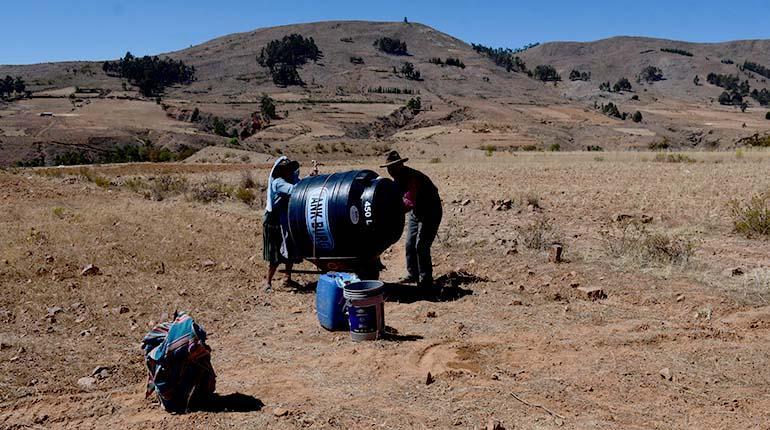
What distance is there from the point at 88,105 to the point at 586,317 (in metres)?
80.4

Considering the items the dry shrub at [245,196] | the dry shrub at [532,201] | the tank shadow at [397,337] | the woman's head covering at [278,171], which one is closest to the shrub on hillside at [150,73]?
the dry shrub at [245,196]

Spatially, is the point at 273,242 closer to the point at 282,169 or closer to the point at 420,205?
the point at 282,169

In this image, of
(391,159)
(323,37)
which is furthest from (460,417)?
(323,37)

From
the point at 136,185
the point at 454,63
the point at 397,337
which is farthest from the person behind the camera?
the point at 454,63

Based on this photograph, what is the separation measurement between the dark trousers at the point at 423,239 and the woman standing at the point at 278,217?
5.38ft

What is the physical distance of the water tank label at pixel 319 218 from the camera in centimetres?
803

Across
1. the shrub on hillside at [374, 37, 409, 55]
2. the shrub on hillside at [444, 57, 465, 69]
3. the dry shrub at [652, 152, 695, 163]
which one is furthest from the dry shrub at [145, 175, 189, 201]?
the shrub on hillside at [374, 37, 409, 55]

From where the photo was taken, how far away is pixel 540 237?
10.5 metres

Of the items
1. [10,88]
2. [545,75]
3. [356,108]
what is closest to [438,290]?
[356,108]

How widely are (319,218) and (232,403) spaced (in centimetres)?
323

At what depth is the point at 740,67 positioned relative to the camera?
168 m

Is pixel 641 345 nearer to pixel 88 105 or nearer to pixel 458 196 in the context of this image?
pixel 458 196

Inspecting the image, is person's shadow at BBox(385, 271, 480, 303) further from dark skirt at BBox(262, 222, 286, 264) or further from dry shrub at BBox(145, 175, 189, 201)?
dry shrub at BBox(145, 175, 189, 201)

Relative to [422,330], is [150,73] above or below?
above
